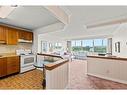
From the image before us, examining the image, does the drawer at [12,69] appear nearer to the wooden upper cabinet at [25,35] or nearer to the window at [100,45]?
the wooden upper cabinet at [25,35]

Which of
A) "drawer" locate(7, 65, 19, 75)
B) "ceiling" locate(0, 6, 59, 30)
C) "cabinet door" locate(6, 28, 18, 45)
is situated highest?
"ceiling" locate(0, 6, 59, 30)

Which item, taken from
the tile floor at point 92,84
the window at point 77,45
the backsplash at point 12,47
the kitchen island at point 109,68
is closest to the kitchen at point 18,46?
the backsplash at point 12,47

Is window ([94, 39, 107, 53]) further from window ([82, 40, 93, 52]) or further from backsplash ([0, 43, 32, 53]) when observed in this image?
backsplash ([0, 43, 32, 53])

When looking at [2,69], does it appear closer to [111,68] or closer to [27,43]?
[27,43]

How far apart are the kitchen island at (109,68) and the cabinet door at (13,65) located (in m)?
3.21

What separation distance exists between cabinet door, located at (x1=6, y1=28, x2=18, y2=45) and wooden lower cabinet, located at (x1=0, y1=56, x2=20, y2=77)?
711mm

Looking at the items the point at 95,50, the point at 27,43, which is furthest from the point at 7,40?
the point at 95,50

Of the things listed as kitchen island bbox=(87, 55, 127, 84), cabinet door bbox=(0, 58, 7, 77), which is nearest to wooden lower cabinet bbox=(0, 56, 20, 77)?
cabinet door bbox=(0, 58, 7, 77)

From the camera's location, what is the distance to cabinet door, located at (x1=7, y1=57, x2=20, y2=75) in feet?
→ 13.9

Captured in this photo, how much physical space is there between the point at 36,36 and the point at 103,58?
3.57 metres

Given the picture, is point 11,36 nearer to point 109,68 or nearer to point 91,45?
point 109,68

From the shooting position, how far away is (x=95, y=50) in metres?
10.7

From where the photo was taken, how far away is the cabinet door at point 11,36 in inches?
175

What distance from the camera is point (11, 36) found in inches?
180
